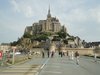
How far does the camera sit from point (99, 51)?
124812mm

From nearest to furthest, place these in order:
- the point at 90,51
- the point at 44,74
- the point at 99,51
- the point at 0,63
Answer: the point at 44,74, the point at 0,63, the point at 99,51, the point at 90,51

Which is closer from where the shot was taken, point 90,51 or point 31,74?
point 31,74

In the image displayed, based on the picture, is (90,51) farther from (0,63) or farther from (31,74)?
(31,74)

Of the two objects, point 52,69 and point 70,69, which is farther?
point 70,69

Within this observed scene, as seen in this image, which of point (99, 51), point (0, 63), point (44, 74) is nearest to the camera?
point (44, 74)

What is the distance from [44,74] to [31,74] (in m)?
0.85

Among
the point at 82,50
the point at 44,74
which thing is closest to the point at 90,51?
the point at 82,50

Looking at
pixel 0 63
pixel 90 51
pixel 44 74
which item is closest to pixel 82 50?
pixel 90 51

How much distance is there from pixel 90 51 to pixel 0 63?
144m

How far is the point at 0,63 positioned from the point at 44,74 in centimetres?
1486

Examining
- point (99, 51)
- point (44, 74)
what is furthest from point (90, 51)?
point (44, 74)

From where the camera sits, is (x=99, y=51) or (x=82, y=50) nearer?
(x=99, y=51)

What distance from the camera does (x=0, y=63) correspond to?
35219 millimetres

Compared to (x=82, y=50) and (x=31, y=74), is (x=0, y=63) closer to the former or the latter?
(x=31, y=74)
